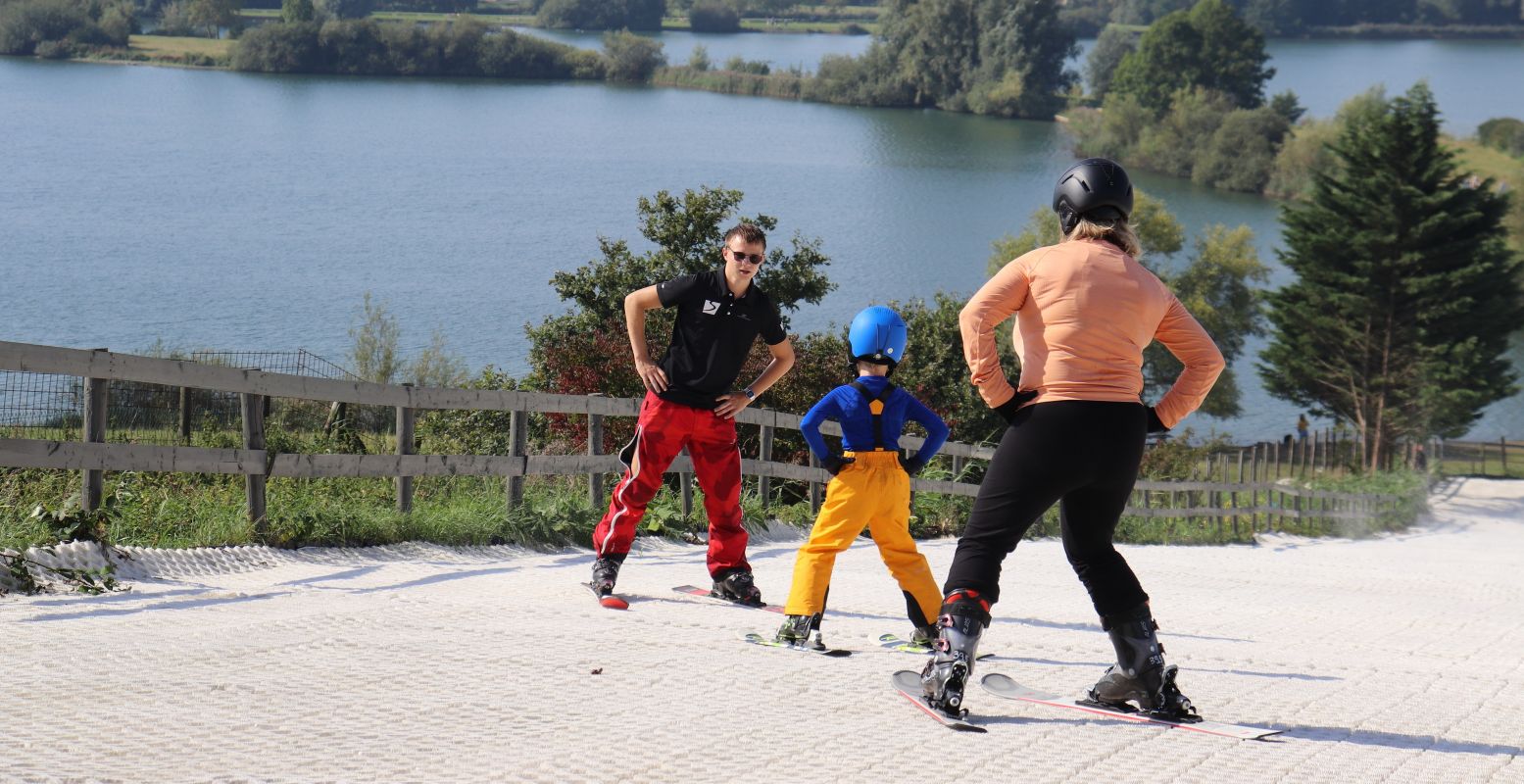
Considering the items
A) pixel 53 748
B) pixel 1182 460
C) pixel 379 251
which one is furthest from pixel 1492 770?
pixel 379 251

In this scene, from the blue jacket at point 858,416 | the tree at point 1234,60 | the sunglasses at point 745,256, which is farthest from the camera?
the tree at point 1234,60

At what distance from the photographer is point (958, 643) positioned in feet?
16.4

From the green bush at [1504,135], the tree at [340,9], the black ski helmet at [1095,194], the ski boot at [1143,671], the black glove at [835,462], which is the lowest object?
the ski boot at [1143,671]

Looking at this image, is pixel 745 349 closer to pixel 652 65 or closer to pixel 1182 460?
pixel 1182 460

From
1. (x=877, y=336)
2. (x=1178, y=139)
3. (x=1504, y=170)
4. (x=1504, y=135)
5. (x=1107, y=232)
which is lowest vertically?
(x=877, y=336)

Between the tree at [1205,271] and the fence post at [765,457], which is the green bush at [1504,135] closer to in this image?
the tree at [1205,271]

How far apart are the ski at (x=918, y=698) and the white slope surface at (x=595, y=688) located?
0.16ft

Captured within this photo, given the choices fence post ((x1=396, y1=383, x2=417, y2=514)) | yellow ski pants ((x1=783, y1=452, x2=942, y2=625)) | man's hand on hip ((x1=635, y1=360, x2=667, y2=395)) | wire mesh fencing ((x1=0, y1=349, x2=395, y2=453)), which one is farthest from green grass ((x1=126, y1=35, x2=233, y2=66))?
yellow ski pants ((x1=783, y1=452, x2=942, y2=625))

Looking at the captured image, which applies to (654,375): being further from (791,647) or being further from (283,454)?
(283,454)

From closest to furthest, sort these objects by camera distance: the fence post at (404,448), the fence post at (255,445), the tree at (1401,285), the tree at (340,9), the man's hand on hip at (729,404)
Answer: the man's hand on hip at (729,404) → the fence post at (255,445) → the fence post at (404,448) → the tree at (1401,285) → the tree at (340,9)

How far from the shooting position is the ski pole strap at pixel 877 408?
6.36 metres

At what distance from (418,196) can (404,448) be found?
75387mm

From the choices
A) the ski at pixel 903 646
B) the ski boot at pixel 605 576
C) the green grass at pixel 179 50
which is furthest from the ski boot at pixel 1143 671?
the green grass at pixel 179 50

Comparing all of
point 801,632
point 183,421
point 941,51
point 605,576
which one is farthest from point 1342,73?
point 801,632
